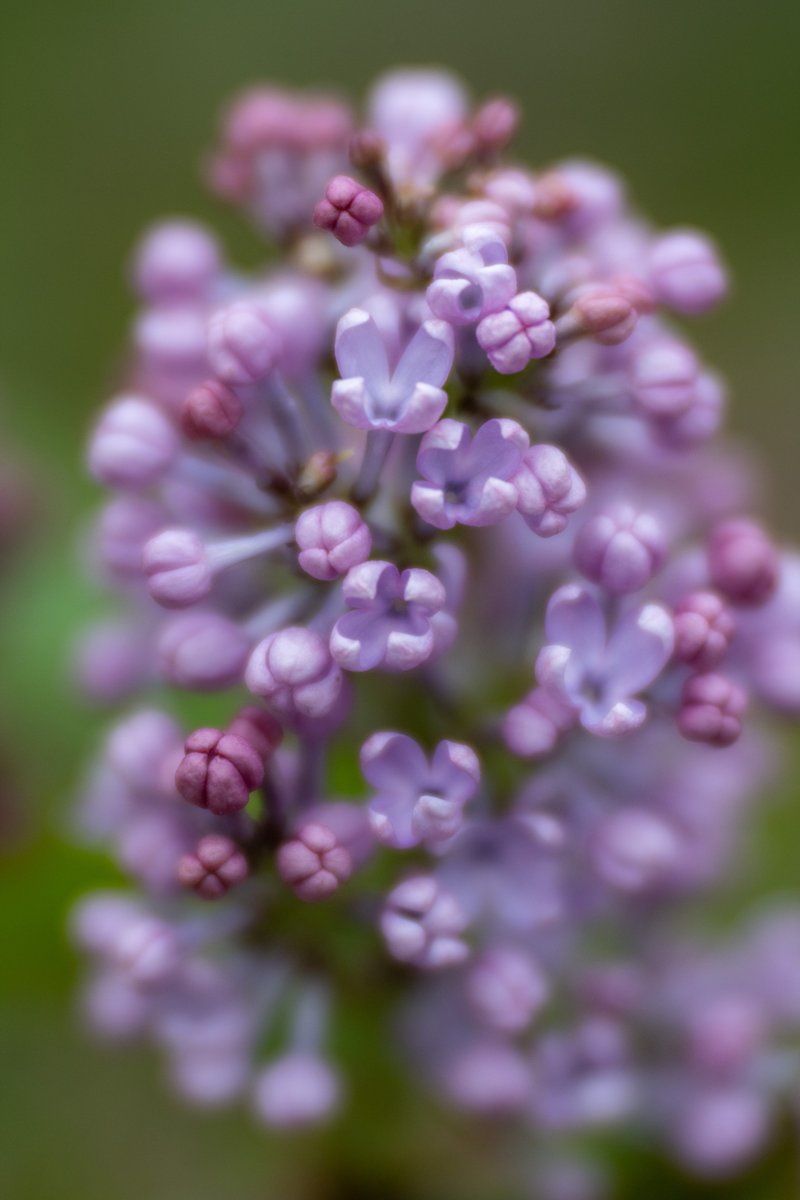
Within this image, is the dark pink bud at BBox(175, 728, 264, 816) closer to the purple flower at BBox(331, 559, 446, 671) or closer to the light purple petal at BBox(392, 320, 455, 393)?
the purple flower at BBox(331, 559, 446, 671)

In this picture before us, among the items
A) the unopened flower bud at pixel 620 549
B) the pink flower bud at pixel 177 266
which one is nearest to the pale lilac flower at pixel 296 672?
the unopened flower bud at pixel 620 549

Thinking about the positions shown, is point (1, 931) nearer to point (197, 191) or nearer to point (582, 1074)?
point (582, 1074)

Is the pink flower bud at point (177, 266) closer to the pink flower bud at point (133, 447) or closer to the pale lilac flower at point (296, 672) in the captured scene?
the pink flower bud at point (133, 447)

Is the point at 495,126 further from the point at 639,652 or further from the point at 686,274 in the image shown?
the point at 639,652

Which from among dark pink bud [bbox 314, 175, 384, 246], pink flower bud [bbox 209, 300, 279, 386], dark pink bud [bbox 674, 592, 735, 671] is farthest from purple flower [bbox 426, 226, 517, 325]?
dark pink bud [bbox 674, 592, 735, 671]

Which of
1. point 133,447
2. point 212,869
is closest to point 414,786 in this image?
point 212,869

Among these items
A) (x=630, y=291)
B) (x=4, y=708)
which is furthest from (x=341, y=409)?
(x=4, y=708)
